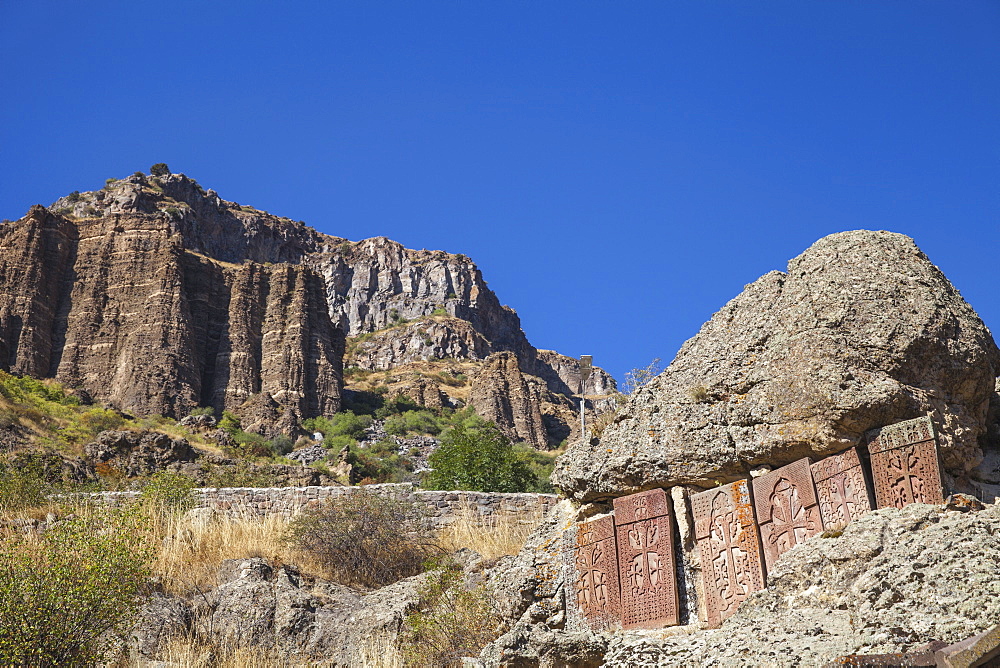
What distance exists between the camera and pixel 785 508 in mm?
5887

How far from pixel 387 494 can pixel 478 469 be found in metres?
8.11

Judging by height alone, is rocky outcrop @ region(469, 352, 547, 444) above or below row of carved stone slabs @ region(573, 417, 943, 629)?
above

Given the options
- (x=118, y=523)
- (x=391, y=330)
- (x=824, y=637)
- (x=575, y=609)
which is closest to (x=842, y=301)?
(x=824, y=637)

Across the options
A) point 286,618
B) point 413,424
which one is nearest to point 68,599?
point 286,618

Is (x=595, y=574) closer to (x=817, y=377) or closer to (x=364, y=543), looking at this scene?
(x=817, y=377)

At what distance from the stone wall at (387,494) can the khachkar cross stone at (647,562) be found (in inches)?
279

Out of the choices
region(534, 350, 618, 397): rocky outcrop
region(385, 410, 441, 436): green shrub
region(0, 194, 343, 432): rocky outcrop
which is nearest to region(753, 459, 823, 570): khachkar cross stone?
region(0, 194, 343, 432): rocky outcrop

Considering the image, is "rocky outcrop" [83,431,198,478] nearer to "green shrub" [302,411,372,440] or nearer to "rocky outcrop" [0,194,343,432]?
"rocky outcrop" [0,194,343,432]

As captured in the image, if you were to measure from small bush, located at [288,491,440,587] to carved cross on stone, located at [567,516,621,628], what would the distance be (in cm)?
447

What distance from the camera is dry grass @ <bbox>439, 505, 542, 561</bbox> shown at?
1101 centimetres

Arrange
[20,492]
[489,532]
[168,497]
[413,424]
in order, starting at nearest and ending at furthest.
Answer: [489,532]
[20,492]
[168,497]
[413,424]

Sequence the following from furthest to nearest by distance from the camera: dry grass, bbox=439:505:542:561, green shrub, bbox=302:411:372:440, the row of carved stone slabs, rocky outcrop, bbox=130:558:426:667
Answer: green shrub, bbox=302:411:372:440 → dry grass, bbox=439:505:542:561 → rocky outcrop, bbox=130:558:426:667 → the row of carved stone slabs

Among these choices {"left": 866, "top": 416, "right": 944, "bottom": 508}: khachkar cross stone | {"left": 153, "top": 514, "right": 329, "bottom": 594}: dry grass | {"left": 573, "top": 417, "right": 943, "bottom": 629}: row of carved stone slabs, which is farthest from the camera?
{"left": 153, "top": 514, "right": 329, "bottom": 594}: dry grass

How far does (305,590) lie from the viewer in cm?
979
